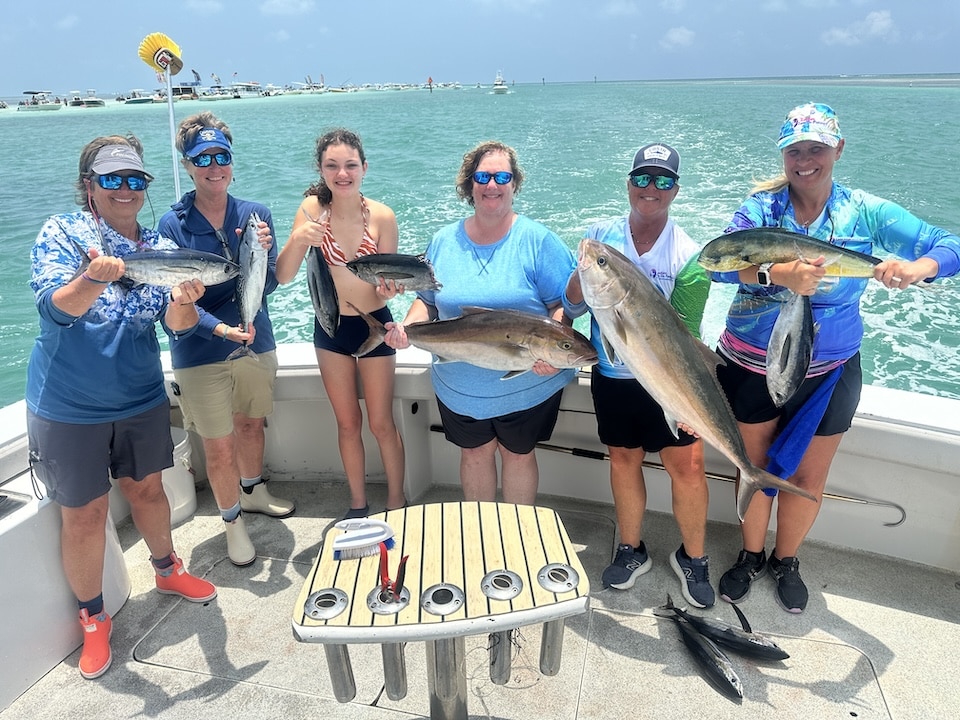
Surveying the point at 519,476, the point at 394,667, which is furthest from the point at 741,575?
the point at 394,667

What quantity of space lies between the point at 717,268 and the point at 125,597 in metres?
2.79

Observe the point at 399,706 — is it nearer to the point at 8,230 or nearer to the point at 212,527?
the point at 212,527

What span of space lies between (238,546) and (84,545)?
2.40ft

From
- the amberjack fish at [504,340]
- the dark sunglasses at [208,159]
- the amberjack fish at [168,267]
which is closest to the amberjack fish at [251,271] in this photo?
the amberjack fish at [168,267]

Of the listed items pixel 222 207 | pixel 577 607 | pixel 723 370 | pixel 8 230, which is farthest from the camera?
pixel 8 230

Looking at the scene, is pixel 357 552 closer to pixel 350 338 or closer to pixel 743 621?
pixel 350 338

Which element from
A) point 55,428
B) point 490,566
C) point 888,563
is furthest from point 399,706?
point 888,563

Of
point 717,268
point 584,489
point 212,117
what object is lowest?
point 584,489

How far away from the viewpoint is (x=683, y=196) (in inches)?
396

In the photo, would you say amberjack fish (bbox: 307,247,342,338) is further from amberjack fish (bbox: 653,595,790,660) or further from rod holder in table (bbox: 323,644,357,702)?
amberjack fish (bbox: 653,595,790,660)

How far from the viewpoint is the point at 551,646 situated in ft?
6.27

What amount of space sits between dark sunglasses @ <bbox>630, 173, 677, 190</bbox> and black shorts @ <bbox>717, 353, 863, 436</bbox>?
74 cm

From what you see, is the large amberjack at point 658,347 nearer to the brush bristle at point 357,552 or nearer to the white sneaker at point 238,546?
the brush bristle at point 357,552

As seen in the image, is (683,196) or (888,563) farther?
(683,196)
